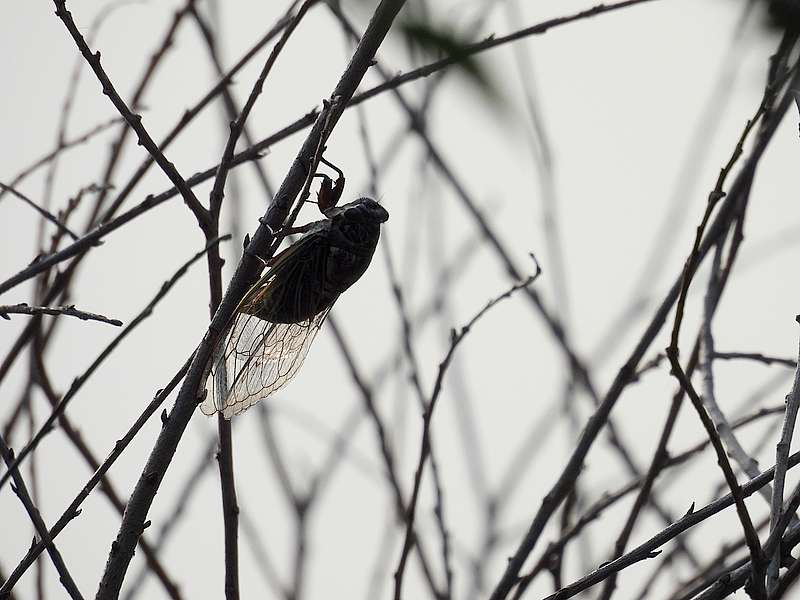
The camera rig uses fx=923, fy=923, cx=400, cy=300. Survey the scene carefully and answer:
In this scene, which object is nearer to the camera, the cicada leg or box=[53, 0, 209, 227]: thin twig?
box=[53, 0, 209, 227]: thin twig

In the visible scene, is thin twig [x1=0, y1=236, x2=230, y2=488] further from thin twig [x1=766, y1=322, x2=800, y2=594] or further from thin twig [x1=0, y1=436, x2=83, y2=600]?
thin twig [x1=766, y1=322, x2=800, y2=594]

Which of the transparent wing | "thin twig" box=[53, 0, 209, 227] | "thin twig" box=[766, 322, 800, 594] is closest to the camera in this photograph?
"thin twig" box=[766, 322, 800, 594]

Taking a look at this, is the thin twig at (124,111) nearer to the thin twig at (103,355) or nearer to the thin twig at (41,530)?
the thin twig at (103,355)

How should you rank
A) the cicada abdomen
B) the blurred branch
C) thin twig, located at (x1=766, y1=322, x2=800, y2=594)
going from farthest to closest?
the cicada abdomen → the blurred branch → thin twig, located at (x1=766, y1=322, x2=800, y2=594)

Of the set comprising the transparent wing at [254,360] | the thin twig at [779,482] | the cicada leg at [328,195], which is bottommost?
the thin twig at [779,482]

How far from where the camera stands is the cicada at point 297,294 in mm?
2318

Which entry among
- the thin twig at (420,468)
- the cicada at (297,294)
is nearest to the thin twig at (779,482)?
the thin twig at (420,468)

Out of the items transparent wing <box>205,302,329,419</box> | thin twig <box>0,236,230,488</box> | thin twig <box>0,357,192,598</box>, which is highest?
transparent wing <box>205,302,329,419</box>

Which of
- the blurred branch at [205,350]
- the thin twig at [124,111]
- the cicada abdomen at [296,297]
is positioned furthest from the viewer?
the cicada abdomen at [296,297]

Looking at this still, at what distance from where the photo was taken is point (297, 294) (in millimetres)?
2445

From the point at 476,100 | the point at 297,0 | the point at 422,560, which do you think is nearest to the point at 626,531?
Result: the point at 422,560

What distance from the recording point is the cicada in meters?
2.32

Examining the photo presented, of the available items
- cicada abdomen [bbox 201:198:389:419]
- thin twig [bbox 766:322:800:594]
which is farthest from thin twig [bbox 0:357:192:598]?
thin twig [bbox 766:322:800:594]

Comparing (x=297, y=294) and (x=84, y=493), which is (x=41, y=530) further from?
(x=297, y=294)
